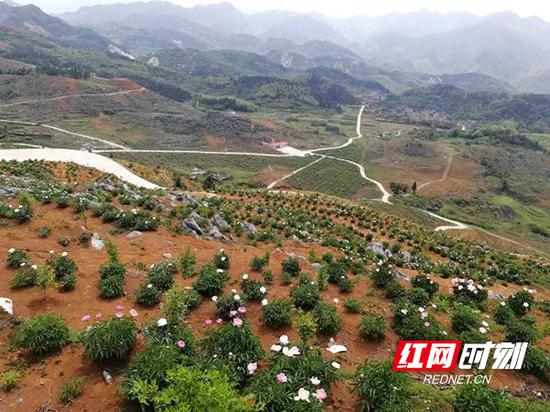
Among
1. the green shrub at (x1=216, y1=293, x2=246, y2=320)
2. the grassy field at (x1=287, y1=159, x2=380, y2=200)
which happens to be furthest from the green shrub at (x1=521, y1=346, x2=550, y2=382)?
the grassy field at (x1=287, y1=159, x2=380, y2=200)

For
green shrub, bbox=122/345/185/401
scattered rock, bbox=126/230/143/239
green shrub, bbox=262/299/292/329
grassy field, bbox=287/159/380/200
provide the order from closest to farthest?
1. green shrub, bbox=122/345/185/401
2. green shrub, bbox=262/299/292/329
3. scattered rock, bbox=126/230/143/239
4. grassy field, bbox=287/159/380/200

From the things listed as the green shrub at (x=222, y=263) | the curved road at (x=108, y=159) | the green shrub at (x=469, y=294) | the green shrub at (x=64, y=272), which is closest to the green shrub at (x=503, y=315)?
the green shrub at (x=469, y=294)

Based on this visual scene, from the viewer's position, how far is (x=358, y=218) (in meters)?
47.9

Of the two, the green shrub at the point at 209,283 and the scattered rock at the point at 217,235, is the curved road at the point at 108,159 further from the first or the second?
the green shrub at the point at 209,283

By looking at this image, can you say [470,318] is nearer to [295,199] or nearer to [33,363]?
[33,363]

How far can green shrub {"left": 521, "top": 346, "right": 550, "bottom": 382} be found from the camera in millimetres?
15172

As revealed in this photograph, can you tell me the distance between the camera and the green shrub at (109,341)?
40.3ft

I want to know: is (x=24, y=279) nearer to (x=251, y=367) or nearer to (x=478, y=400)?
(x=251, y=367)

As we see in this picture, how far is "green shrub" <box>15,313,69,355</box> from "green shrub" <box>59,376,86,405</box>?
1.84m

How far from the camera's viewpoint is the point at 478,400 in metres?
10.9

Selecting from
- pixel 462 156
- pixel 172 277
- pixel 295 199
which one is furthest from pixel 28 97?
pixel 172 277

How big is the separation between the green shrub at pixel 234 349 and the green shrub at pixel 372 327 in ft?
16.3

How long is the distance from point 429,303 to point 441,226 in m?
67.8

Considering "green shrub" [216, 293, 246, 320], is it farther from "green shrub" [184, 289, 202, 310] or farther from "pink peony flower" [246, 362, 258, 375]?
"pink peony flower" [246, 362, 258, 375]
